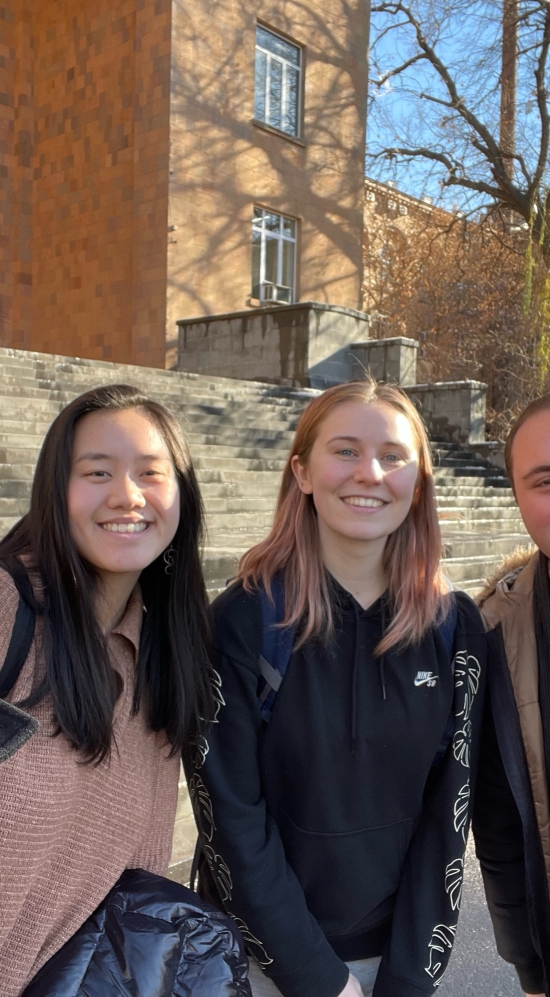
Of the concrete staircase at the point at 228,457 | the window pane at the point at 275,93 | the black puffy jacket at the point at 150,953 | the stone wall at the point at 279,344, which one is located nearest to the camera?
the black puffy jacket at the point at 150,953

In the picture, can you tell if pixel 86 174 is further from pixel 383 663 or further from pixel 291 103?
pixel 383 663

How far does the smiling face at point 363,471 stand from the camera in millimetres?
1914

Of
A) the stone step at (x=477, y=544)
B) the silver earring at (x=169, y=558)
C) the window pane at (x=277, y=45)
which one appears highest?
the window pane at (x=277, y=45)

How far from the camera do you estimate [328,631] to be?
183 cm

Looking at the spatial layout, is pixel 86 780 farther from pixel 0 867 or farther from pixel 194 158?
pixel 194 158

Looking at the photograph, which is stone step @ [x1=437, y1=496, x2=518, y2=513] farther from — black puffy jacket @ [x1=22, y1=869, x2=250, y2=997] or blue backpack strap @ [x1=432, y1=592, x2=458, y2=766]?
black puffy jacket @ [x1=22, y1=869, x2=250, y2=997]

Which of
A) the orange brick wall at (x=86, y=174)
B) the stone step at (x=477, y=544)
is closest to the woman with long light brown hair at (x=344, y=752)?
the stone step at (x=477, y=544)

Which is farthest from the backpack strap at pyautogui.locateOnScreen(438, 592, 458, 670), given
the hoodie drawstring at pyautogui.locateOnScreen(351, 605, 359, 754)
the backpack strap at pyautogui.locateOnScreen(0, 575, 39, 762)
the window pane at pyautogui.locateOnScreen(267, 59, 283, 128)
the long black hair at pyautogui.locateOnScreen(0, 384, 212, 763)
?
the window pane at pyautogui.locateOnScreen(267, 59, 283, 128)

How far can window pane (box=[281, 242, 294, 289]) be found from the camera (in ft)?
56.3

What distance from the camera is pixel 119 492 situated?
173 cm

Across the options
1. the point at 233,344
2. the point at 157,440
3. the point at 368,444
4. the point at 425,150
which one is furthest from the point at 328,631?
the point at 425,150

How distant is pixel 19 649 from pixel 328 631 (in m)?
0.66

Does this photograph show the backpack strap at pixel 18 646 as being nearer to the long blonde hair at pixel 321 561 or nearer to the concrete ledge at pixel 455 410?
the long blonde hair at pixel 321 561

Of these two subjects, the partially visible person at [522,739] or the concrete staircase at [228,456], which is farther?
the concrete staircase at [228,456]
